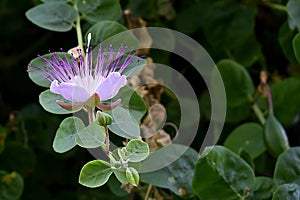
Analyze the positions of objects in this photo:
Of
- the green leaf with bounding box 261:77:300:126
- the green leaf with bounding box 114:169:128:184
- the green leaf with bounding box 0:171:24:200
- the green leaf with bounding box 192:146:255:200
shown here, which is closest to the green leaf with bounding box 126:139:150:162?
the green leaf with bounding box 114:169:128:184

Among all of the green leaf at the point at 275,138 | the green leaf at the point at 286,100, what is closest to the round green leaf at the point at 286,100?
the green leaf at the point at 286,100

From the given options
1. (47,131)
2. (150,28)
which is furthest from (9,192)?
(150,28)

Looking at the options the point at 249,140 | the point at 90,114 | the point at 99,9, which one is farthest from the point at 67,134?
the point at 249,140

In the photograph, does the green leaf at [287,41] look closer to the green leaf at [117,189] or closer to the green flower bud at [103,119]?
the green leaf at [117,189]

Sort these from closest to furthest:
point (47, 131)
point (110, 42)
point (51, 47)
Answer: point (110, 42)
point (47, 131)
point (51, 47)

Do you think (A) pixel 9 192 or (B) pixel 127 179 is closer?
(B) pixel 127 179

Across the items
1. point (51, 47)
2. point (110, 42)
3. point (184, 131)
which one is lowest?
point (184, 131)

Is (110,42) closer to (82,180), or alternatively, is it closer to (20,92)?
(82,180)

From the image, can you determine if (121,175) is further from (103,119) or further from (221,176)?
(221,176)
